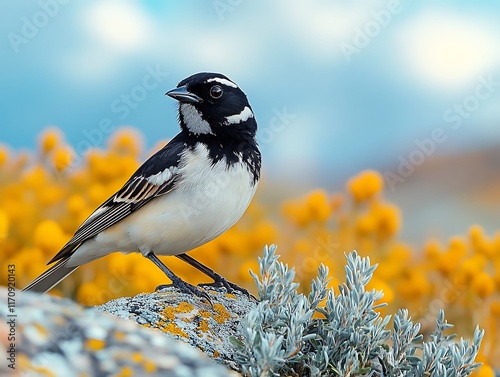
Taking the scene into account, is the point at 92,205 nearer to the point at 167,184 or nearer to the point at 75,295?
the point at 75,295

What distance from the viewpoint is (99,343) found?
91.9 inches

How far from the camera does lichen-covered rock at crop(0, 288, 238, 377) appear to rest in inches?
87.3

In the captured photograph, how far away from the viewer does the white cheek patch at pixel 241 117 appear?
4.22m

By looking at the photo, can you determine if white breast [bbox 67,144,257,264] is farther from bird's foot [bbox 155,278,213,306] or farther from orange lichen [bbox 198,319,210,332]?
orange lichen [bbox 198,319,210,332]

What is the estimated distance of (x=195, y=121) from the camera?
4211mm

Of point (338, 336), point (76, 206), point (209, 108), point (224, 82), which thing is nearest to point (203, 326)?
point (338, 336)

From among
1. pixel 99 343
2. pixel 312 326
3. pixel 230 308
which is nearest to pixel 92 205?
pixel 230 308

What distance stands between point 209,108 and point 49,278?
1453mm

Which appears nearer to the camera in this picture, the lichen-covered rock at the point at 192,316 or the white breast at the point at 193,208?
the lichen-covered rock at the point at 192,316

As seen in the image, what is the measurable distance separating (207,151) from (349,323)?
139 centimetres

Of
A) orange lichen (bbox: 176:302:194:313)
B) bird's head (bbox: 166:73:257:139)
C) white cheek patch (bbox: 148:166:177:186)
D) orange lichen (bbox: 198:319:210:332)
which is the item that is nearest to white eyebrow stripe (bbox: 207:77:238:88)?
bird's head (bbox: 166:73:257:139)

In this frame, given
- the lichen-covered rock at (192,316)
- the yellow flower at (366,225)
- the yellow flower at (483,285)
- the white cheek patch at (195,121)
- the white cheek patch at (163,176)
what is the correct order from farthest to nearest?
the yellow flower at (366,225) → the yellow flower at (483,285) → the white cheek patch at (195,121) → the white cheek patch at (163,176) → the lichen-covered rock at (192,316)

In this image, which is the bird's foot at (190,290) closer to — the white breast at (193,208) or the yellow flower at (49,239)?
the white breast at (193,208)

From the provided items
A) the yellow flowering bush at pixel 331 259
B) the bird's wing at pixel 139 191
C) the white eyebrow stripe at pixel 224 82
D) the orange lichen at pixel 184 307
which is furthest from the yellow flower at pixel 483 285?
the orange lichen at pixel 184 307
